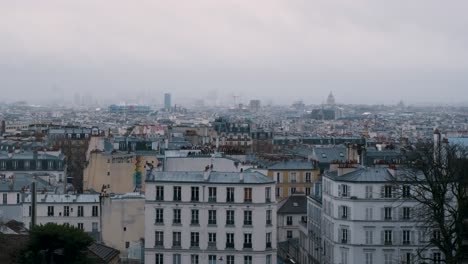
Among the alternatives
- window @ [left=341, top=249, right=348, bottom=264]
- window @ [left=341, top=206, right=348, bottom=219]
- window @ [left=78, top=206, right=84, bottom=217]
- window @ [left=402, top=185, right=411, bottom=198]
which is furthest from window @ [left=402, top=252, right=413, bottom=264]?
window @ [left=78, top=206, right=84, bottom=217]

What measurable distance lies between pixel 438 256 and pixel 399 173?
126 inches

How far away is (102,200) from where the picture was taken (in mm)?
41812

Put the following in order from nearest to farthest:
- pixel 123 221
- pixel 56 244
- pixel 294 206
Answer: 1. pixel 56 244
2. pixel 123 221
3. pixel 294 206

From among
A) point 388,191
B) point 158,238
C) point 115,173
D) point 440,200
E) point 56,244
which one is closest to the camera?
point 56,244

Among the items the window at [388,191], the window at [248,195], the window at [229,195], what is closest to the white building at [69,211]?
the window at [229,195]

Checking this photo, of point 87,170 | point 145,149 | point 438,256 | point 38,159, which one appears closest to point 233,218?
point 438,256

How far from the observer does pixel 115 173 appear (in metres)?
50.9

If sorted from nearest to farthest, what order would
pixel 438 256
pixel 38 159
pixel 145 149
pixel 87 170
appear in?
pixel 438 256, pixel 87 170, pixel 38 159, pixel 145 149

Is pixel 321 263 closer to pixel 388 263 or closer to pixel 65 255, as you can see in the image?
pixel 388 263

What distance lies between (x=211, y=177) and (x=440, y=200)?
27.1 ft

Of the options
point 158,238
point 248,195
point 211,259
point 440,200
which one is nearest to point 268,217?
point 248,195

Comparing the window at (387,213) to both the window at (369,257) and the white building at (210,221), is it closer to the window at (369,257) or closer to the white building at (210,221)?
the window at (369,257)

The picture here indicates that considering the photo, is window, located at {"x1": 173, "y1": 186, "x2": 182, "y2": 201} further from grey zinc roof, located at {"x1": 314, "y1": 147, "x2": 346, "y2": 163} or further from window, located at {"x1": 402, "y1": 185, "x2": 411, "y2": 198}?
grey zinc roof, located at {"x1": 314, "y1": 147, "x2": 346, "y2": 163}

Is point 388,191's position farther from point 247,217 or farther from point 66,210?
point 66,210
